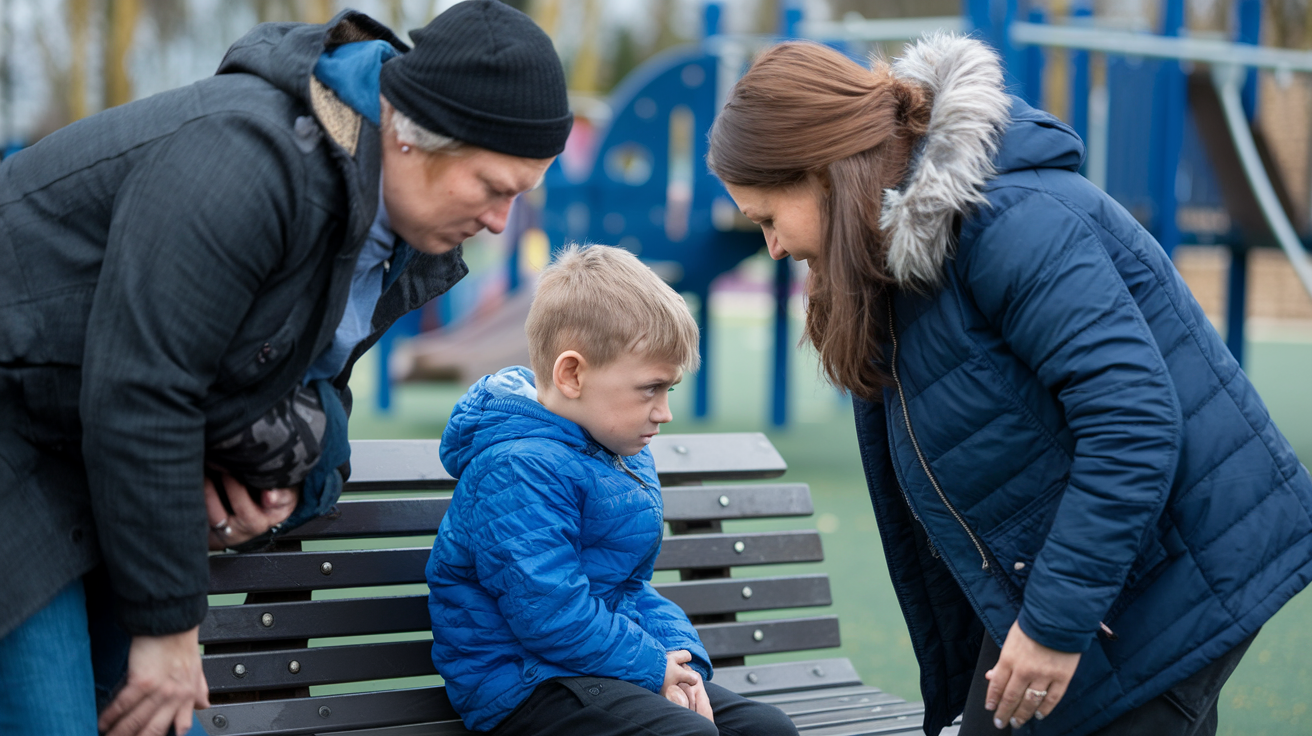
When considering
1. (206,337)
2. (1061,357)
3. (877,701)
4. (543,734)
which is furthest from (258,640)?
(1061,357)

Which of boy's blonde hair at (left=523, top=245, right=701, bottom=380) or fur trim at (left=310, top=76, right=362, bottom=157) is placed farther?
boy's blonde hair at (left=523, top=245, right=701, bottom=380)

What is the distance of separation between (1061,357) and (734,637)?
127 centimetres

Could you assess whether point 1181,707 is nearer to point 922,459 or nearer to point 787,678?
point 922,459

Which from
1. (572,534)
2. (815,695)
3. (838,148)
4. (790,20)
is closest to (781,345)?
(790,20)

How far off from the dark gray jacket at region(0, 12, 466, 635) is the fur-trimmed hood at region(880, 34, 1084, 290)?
849 millimetres

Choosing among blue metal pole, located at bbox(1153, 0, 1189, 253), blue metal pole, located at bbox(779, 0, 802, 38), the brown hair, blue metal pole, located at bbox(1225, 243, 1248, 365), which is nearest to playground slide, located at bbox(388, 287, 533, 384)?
blue metal pole, located at bbox(779, 0, 802, 38)

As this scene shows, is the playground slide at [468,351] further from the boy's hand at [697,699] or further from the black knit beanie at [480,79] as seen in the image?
the black knit beanie at [480,79]

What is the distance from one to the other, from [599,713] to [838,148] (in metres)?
1.07

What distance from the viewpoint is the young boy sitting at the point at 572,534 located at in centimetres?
219

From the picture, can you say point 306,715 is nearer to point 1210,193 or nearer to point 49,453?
point 49,453

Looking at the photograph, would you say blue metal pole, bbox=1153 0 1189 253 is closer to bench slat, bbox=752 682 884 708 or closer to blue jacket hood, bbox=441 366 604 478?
bench slat, bbox=752 682 884 708

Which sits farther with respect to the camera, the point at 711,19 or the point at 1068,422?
the point at 711,19

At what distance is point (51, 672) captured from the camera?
1.66m

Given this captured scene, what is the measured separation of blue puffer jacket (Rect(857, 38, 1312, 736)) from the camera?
189 centimetres
